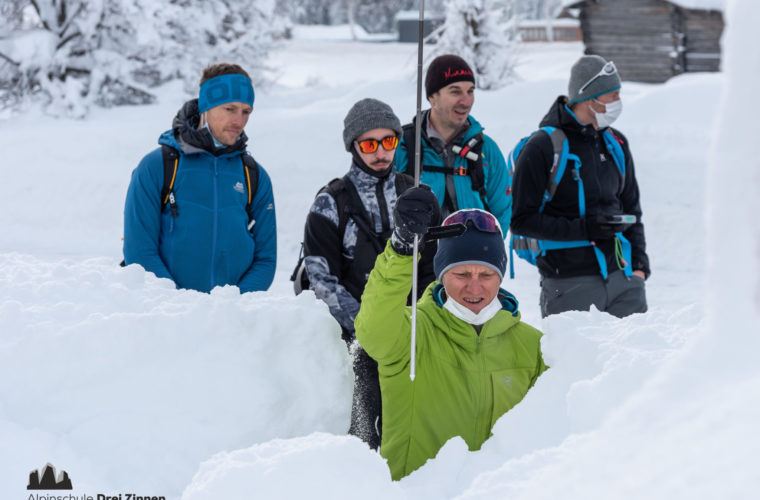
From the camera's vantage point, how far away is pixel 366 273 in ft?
12.6

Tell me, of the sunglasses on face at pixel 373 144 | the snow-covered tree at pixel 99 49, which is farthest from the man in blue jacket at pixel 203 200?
the snow-covered tree at pixel 99 49

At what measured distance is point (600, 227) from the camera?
459cm

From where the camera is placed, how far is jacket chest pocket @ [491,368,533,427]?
2924 mm

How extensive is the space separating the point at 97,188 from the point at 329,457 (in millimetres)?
12026

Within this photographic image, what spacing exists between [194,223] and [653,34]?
2087cm

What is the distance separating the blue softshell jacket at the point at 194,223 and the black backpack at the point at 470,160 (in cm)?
95

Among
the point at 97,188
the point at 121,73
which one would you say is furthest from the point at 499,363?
the point at 121,73

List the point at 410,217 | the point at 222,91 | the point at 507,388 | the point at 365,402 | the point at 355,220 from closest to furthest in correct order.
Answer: the point at 410,217, the point at 507,388, the point at 365,402, the point at 355,220, the point at 222,91

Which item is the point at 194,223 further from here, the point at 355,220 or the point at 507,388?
the point at 507,388

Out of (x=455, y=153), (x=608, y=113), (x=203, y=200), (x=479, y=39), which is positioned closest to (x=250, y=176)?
(x=203, y=200)

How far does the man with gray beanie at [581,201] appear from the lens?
4.62 meters

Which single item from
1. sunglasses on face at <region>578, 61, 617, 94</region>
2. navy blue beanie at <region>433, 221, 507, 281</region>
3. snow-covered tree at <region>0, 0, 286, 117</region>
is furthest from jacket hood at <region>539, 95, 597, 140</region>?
snow-covered tree at <region>0, 0, 286, 117</region>

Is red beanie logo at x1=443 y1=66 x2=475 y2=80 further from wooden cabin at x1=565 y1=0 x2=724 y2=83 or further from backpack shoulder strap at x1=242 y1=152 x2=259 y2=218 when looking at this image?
wooden cabin at x1=565 y1=0 x2=724 y2=83

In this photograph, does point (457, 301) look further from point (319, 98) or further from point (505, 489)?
point (319, 98)
